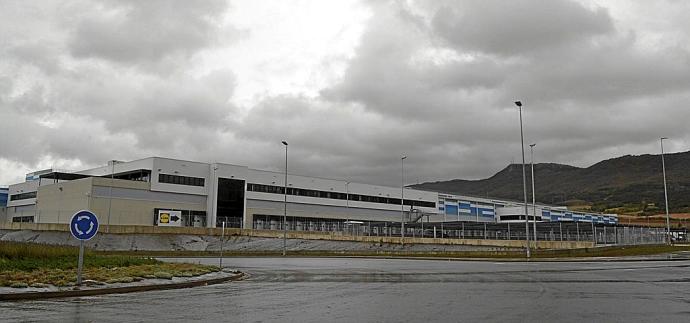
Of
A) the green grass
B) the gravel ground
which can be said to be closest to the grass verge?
the green grass

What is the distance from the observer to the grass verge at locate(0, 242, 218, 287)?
17.5 meters

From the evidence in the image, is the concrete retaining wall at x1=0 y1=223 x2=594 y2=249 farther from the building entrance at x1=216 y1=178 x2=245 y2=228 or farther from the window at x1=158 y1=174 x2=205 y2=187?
the window at x1=158 y1=174 x2=205 y2=187

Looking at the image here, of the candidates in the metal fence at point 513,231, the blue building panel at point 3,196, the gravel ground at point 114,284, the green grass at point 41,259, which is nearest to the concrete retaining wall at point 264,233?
the metal fence at point 513,231

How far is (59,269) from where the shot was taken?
68.1 feet

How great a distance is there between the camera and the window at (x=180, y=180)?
8325cm

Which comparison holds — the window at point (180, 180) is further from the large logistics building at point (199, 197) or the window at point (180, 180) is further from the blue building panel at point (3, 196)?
the blue building panel at point (3, 196)

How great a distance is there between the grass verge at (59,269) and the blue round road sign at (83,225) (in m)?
1.47

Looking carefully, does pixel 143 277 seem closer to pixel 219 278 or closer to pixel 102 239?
pixel 219 278

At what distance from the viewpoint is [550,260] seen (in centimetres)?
4175

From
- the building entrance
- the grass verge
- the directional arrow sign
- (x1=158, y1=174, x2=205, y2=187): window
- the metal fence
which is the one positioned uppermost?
(x1=158, y1=174, x2=205, y2=187): window

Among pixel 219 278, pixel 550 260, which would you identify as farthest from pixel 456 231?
pixel 219 278

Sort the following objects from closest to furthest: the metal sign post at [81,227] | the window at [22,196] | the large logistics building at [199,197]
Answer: the metal sign post at [81,227] → the large logistics building at [199,197] → the window at [22,196]

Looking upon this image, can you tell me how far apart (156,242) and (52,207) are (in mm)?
23505

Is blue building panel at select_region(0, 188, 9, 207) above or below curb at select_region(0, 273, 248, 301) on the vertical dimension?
above
